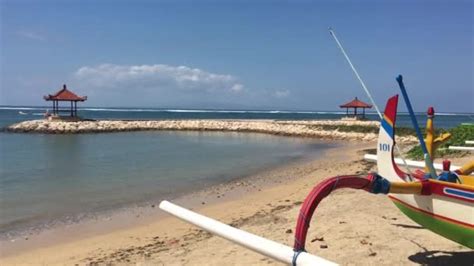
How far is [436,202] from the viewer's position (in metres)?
4.95

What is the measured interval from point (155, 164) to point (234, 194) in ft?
27.9

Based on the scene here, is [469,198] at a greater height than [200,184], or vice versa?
[469,198]

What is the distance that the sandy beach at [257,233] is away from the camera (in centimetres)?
614

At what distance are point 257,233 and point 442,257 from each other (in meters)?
3.18

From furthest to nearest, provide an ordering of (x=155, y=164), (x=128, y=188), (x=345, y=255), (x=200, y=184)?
(x=155, y=164)
(x=200, y=184)
(x=128, y=188)
(x=345, y=255)

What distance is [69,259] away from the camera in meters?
7.70

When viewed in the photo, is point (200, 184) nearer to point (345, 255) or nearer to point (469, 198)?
point (345, 255)

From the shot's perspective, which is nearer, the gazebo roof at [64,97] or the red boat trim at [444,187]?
the red boat trim at [444,187]

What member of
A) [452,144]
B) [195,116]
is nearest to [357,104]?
[452,144]

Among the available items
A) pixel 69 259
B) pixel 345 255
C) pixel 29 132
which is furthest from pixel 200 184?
pixel 29 132

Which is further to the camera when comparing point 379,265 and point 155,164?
point 155,164

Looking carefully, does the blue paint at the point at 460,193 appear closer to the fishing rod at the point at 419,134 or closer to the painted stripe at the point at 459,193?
the painted stripe at the point at 459,193

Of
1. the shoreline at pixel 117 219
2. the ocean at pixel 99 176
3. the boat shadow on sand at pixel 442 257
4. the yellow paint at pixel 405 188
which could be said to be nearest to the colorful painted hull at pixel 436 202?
the yellow paint at pixel 405 188

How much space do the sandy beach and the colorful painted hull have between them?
82cm
